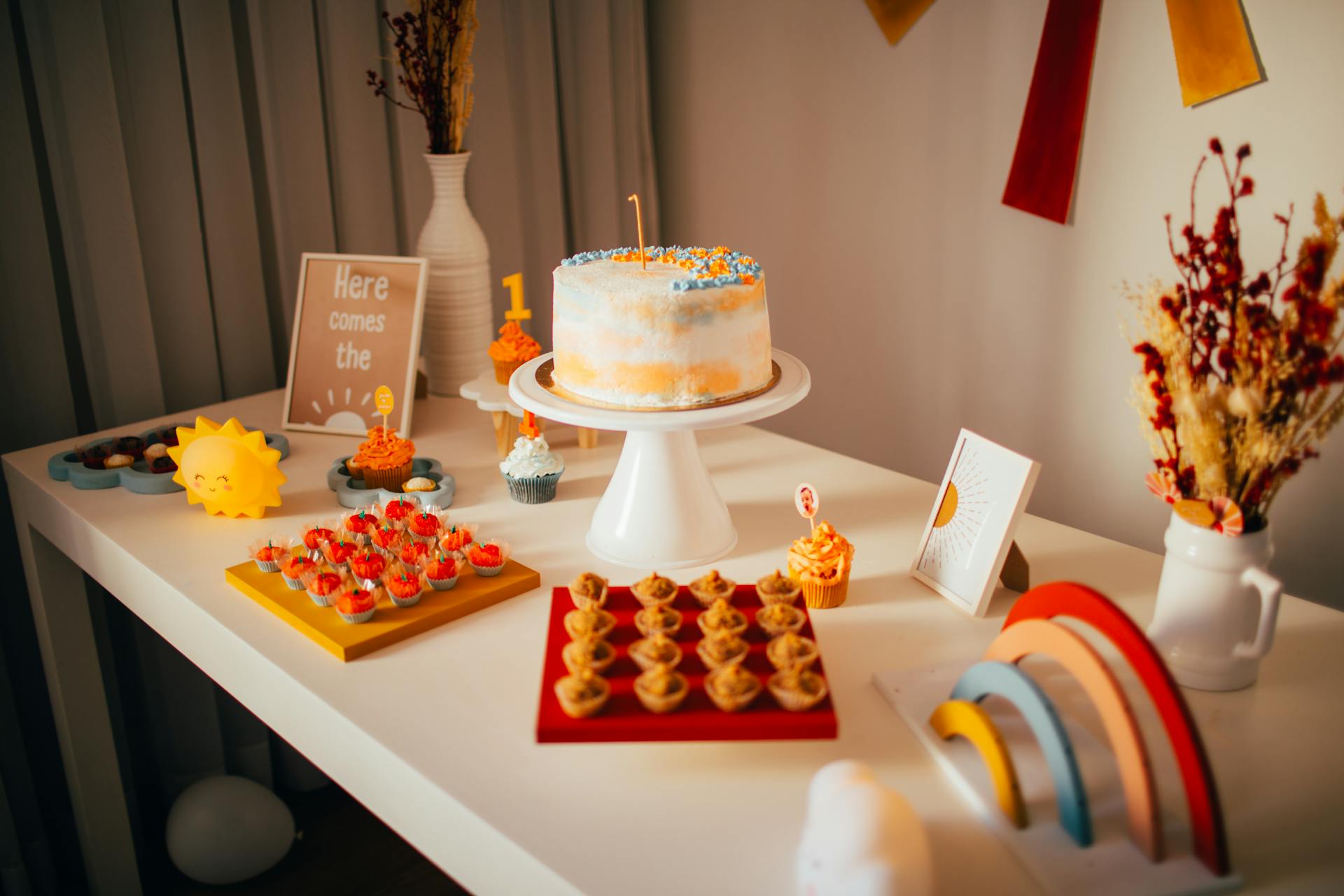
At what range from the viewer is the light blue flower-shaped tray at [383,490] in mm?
1347

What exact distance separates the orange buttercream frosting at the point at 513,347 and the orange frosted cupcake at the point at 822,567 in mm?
583

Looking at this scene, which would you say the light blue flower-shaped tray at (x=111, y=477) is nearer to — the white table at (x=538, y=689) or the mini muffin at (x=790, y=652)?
the white table at (x=538, y=689)

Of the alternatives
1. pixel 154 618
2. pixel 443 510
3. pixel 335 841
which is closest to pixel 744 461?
pixel 443 510

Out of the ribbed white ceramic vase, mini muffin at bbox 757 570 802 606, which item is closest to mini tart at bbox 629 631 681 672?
mini muffin at bbox 757 570 802 606

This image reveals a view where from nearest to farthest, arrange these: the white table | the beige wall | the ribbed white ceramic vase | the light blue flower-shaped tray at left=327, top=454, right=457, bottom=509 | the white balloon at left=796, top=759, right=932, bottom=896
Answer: the white balloon at left=796, top=759, right=932, bottom=896, the white table, the light blue flower-shaped tray at left=327, top=454, right=457, bottom=509, the beige wall, the ribbed white ceramic vase

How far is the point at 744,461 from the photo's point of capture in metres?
1.52

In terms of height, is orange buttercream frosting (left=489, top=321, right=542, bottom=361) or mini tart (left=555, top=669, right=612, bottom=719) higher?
orange buttercream frosting (left=489, top=321, right=542, bottom=361)

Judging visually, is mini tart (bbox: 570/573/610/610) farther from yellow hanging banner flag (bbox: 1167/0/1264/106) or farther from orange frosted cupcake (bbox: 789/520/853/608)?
yellow hanging banner flag (bbox: 1167/0/1264/106)

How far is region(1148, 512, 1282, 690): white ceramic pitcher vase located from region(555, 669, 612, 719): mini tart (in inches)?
19.3

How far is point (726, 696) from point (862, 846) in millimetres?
207

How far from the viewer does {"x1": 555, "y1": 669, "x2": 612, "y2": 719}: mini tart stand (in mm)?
857

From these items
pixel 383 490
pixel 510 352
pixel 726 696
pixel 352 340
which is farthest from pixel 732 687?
pixel 352 340

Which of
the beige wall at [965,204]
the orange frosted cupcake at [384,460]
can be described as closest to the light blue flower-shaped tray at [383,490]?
the orange frosted cupcake at [384,460]

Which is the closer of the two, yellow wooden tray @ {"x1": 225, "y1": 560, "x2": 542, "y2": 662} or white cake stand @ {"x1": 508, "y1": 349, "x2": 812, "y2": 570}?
yellow wooden tray @ {"x1": 225, "y1": 560, "x2": 542, "y2": 662}
